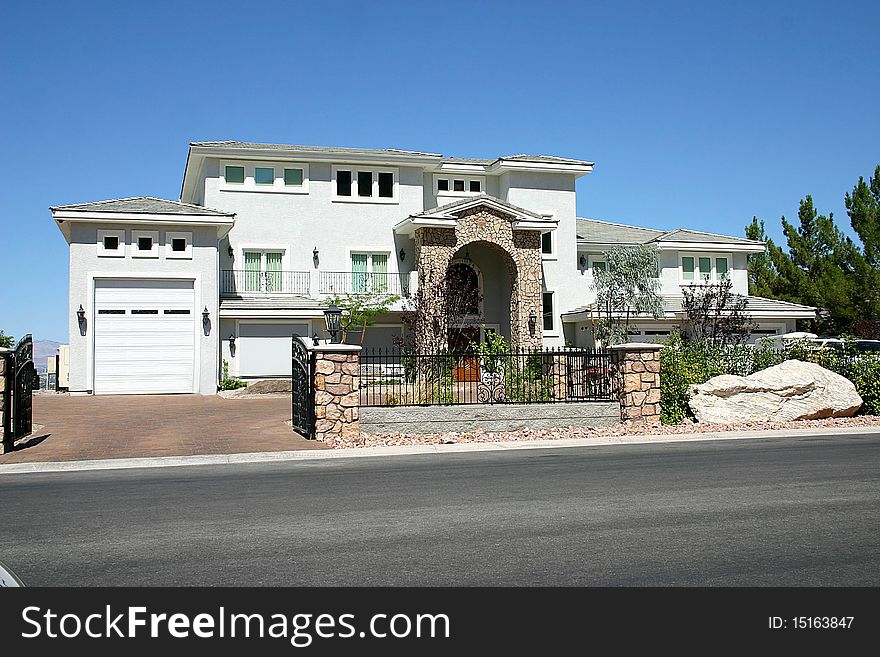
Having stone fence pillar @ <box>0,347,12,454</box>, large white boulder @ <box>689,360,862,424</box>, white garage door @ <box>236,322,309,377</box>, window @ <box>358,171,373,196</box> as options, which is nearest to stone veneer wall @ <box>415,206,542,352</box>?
window @ <box>358,171,373,196</box>

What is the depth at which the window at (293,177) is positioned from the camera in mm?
33719

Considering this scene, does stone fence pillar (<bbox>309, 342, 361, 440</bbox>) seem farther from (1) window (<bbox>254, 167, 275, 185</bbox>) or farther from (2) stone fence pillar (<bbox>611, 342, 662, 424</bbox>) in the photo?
(1) window (<bbox>254, 167, 275, 185</bbox>)

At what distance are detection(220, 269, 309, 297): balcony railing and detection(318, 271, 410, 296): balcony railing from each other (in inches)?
31.2

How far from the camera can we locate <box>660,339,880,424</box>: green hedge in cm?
1864

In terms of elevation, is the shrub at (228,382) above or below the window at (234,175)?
below

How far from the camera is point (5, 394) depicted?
1427cm

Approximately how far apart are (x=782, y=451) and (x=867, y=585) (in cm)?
827

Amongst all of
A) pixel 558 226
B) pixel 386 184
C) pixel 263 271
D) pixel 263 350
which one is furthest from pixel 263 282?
pixel 558 226

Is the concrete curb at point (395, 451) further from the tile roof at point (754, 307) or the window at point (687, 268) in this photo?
the window at point (687, 268)

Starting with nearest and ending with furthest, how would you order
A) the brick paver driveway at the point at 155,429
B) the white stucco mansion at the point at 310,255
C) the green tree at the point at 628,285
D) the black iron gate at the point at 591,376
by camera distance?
the brick paver driveway at the point at 155,429, the black iron gate at the point at 591,376, the white stucco mansion at the point at 310,255, the green tree at the point at 628,285

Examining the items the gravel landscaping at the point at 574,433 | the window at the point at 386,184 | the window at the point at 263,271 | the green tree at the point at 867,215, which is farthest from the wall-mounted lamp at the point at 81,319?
the green tree at the point at 867,215

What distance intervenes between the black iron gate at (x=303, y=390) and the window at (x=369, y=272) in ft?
53.9

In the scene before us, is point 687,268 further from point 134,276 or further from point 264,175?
point 134,276
